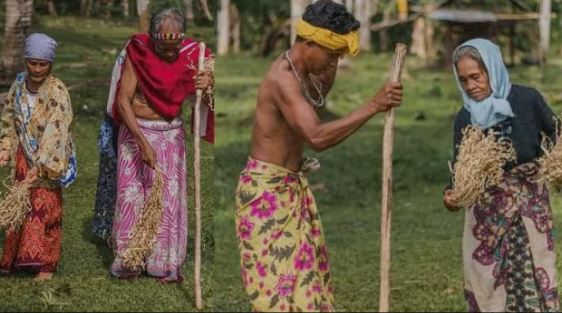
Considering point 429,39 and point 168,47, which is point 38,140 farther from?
point 429,39

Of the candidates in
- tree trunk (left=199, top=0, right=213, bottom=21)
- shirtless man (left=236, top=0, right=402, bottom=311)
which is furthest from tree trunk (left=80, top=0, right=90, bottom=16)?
shirtless man (left=236, top=0, right=402, bottom=311)

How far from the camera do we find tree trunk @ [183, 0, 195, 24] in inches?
252

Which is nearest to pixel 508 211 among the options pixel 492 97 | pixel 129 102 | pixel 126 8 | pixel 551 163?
pixel 551 163

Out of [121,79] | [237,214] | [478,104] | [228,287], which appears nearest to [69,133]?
[121,79]

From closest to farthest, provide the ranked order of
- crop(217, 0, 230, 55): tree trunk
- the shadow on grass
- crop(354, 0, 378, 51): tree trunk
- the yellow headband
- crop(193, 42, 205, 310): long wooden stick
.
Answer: the yellow headband
crop(193, 42, 205, 310): long wooden stick
the shadow on grass
crop(354, 0, 378, 51): tree trunk
crop(217, 0, 230, 55): tree trunk

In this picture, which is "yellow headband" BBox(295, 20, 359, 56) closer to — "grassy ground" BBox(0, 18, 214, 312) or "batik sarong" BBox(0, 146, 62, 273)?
"grassy ground" BBox(0, 18, 214, 312)

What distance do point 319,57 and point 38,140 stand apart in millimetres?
1455

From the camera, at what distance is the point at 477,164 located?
5500 mm

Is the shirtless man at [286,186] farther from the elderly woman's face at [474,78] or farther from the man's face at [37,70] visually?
the man's face at [37,70]

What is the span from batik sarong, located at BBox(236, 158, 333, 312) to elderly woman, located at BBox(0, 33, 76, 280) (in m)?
1.07

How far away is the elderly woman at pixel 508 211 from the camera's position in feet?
18.4

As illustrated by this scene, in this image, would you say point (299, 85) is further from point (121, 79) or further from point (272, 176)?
point (121, 79)

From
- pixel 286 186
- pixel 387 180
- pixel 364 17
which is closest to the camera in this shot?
pixel 387 180

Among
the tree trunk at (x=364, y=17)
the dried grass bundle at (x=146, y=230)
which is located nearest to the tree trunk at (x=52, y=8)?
the dried grass bundle at (x=146, y=230)
